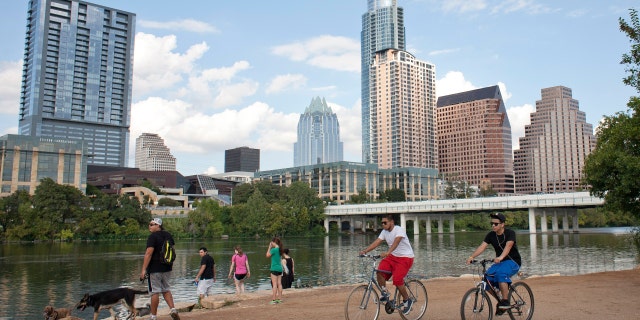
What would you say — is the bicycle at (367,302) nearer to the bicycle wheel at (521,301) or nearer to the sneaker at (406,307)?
the sneaker at (406,307)

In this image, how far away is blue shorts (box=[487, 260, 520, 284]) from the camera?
38.8 feet

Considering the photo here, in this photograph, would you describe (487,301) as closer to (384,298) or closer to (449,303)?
(384,298)

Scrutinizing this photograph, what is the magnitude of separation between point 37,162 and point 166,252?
453 ft

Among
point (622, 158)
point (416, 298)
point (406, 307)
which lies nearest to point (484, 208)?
point (622, 158)

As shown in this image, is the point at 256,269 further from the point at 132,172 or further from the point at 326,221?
the point at 132,172

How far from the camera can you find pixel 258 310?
16.2 m

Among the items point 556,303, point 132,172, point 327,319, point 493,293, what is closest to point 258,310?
point 327,319

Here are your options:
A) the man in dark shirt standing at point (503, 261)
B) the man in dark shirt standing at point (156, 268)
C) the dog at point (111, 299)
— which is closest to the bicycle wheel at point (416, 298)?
the man in dark shirt standing at point (503, 261)

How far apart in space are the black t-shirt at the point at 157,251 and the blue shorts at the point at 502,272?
8.08m

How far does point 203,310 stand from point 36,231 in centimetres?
8414

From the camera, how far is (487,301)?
1159 cm

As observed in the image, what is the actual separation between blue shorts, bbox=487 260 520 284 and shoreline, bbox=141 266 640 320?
1991mm

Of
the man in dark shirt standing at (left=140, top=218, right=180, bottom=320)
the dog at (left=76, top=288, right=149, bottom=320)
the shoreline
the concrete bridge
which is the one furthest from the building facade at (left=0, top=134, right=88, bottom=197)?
the man in dark shirt standing at (left=140, top=218, right=180, bottom=320)

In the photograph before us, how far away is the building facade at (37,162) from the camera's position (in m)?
130
